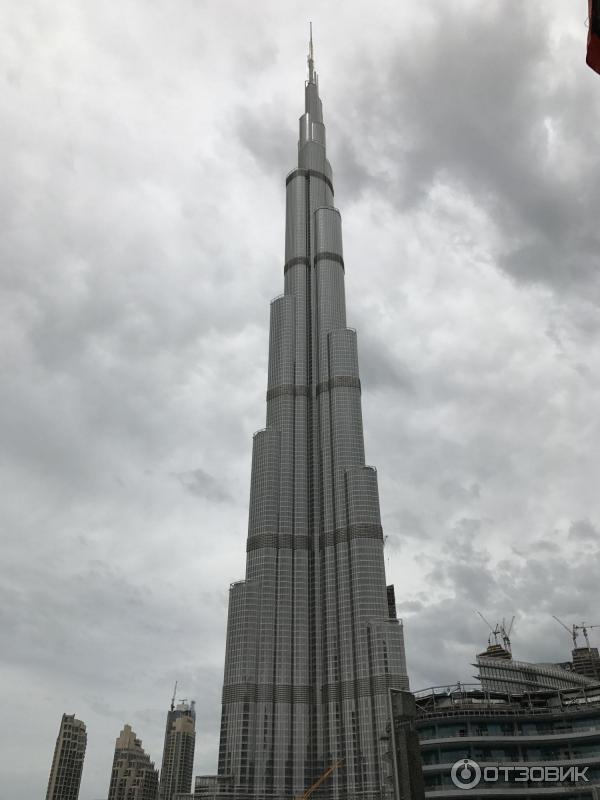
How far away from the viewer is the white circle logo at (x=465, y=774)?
445 ft

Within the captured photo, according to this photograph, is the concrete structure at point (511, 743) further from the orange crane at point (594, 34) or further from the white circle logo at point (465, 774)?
the orange crane at point (594, 34)

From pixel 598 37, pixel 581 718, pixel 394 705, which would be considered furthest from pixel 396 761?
pixel 581 718

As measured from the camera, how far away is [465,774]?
137125mm

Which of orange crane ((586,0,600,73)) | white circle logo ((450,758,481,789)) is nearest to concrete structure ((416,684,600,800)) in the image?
white circle logo ((450,758,481,789))

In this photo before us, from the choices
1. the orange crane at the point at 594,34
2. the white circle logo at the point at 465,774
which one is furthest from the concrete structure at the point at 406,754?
the white circle logo at the point at 465,774

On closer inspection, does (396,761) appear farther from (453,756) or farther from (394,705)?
(453,756)

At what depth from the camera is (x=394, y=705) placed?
Answer: 60.5 m

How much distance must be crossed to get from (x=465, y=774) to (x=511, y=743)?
13.8 metres

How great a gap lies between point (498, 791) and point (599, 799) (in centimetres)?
7619

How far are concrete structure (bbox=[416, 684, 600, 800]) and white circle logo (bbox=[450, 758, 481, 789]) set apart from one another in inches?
46.7

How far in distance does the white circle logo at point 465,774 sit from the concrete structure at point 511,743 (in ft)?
3.89

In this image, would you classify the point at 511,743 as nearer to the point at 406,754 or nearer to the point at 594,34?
the point at 406,754

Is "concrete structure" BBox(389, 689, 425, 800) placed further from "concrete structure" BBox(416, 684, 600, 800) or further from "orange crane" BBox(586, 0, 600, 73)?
"concrete structure" BBox(416, 684, 600, 800)

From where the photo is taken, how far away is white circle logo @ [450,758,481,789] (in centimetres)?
13566
